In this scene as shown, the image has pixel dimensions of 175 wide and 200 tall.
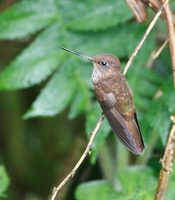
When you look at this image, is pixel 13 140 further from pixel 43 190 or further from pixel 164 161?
pixel 164 161

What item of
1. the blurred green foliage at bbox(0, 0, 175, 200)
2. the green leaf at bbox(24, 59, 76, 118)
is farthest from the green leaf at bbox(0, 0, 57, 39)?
the green leaf at bbox(24, 59, 76, 118)

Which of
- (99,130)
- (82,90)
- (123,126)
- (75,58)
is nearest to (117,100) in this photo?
(123,126)

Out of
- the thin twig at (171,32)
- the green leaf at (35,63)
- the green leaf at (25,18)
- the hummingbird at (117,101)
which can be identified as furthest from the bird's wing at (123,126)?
the green leaf at (25,18)

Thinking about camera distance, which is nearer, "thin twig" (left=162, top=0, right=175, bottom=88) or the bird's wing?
"thin twig" (left=162, top=0, right=175, bottom=88)

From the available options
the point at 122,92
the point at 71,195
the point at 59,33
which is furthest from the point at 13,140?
the point at 122,92

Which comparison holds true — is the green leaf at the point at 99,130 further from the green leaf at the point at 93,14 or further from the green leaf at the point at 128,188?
the green leaf at the point at 93,14

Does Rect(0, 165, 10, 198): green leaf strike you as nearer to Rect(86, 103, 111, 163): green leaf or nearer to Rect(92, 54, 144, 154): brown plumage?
Rect(86, 103, 111, 163): green leaf
